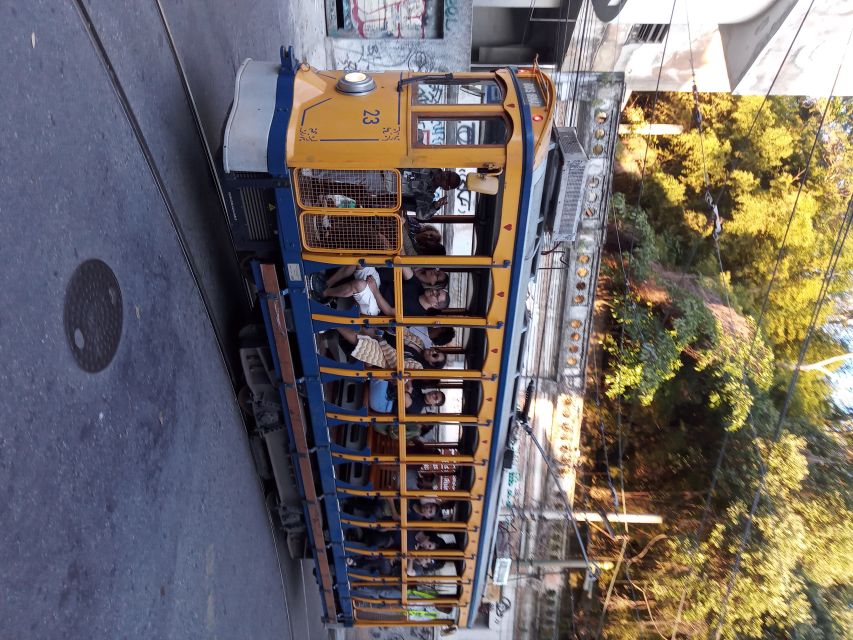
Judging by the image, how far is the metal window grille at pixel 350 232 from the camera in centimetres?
381

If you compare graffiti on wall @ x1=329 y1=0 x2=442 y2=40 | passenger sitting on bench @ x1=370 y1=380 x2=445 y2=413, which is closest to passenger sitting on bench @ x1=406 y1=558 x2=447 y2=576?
passenger sitting on bench @ x1=370 y1=380 x2=445 y2=413

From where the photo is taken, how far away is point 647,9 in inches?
347

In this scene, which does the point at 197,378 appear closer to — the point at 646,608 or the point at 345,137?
the point at 345,137

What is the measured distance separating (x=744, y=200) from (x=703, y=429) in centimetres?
513

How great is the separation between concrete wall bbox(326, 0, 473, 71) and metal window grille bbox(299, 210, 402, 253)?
6562 mm

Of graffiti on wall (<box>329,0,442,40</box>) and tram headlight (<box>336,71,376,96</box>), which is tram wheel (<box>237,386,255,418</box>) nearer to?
tram headlight (<box>336,71,376,96</box>)

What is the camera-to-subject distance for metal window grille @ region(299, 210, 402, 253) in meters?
3.81

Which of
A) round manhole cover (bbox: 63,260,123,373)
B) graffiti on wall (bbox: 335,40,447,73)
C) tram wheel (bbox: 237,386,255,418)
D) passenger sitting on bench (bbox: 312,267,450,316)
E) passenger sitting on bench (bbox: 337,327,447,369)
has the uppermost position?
graffiti on wall (bbox: 335,40,447,73)

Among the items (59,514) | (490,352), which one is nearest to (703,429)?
(490,352)

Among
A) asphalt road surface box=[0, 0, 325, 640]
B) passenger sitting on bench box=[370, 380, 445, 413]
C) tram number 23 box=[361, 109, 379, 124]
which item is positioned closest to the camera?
asphalt road surface box=[0, 0, 325, 640]

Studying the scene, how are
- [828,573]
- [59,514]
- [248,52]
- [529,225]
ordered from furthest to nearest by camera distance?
[828,573], [248,52], [529,225], [59,514]

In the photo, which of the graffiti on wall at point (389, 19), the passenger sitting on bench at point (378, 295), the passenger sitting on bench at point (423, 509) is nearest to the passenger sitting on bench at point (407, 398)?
the passenger sitting on bench at point (378, 295)

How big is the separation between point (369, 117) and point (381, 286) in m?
1.30

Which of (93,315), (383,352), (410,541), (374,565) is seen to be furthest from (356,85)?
(374,565)
